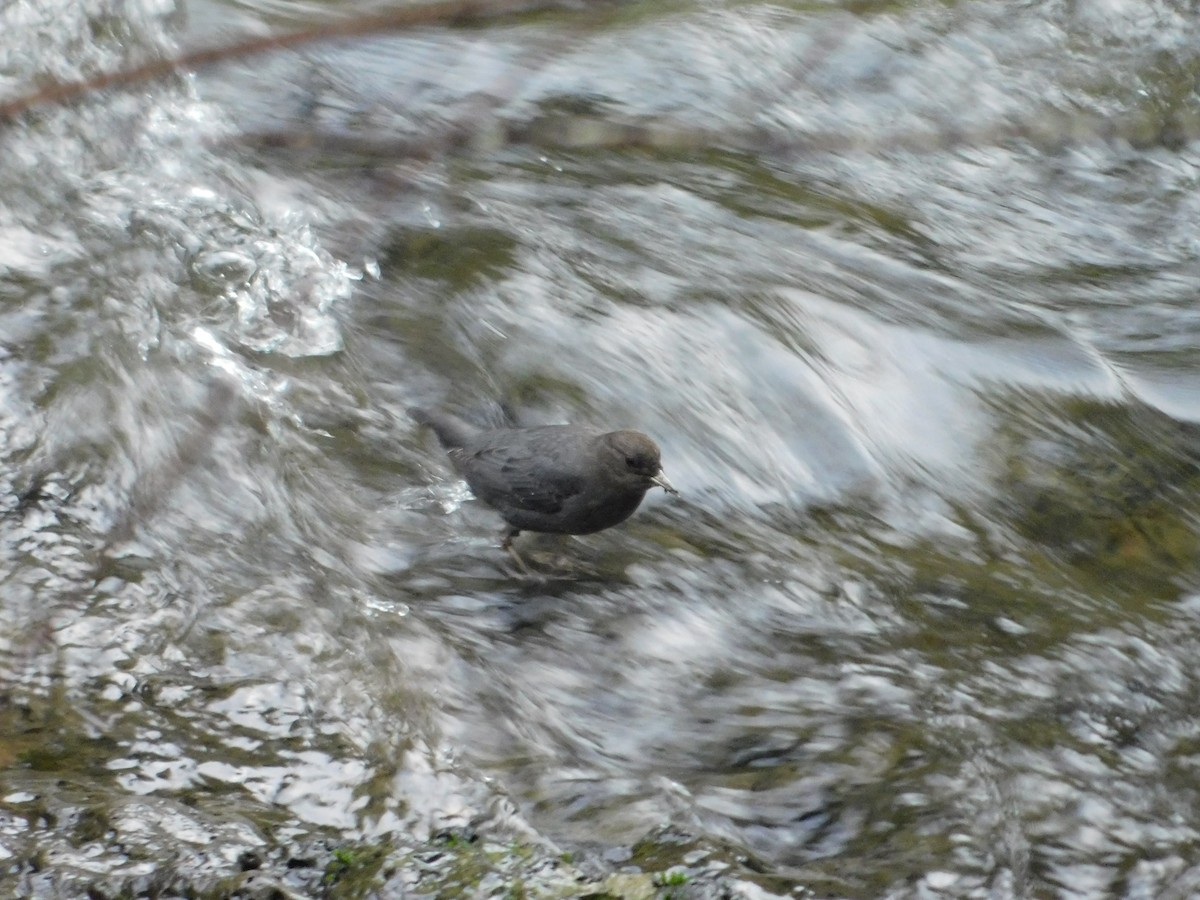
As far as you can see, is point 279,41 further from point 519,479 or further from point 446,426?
point 519,479

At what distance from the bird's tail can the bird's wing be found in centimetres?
11

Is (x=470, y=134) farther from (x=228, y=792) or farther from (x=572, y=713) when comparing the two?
(x=228, y=792)

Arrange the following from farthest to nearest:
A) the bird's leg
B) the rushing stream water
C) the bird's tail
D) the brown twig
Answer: the brown twig < the bird's tail < the bird's leg < the rushing stream water

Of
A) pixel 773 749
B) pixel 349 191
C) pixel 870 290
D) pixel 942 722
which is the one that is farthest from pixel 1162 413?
pixel 349 191

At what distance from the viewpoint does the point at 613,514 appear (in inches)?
182

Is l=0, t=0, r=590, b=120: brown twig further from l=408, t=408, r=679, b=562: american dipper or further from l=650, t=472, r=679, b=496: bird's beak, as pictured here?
l=650, t=472, r=679, b=496: bird's beak

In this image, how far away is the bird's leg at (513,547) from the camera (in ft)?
14.7

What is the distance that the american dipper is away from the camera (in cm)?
449

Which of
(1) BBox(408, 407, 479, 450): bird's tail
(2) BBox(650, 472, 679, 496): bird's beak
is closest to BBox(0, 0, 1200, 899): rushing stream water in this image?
(1) BBox(408, 407, 479, 450): bird's tail

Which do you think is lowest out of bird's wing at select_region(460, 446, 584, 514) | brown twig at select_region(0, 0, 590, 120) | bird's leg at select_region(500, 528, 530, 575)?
bird's leg at select_region(500, 528, 530, 575)

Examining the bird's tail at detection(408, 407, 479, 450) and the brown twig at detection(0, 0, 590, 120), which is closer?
the bird's tail at detection(408, 407, 479, 450)

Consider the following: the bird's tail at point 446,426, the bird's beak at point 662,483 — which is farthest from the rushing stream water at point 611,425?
the bird's beak at point 662,483

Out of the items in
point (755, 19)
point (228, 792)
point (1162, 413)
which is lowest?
point (1162, 413)

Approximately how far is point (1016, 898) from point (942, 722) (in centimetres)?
71
